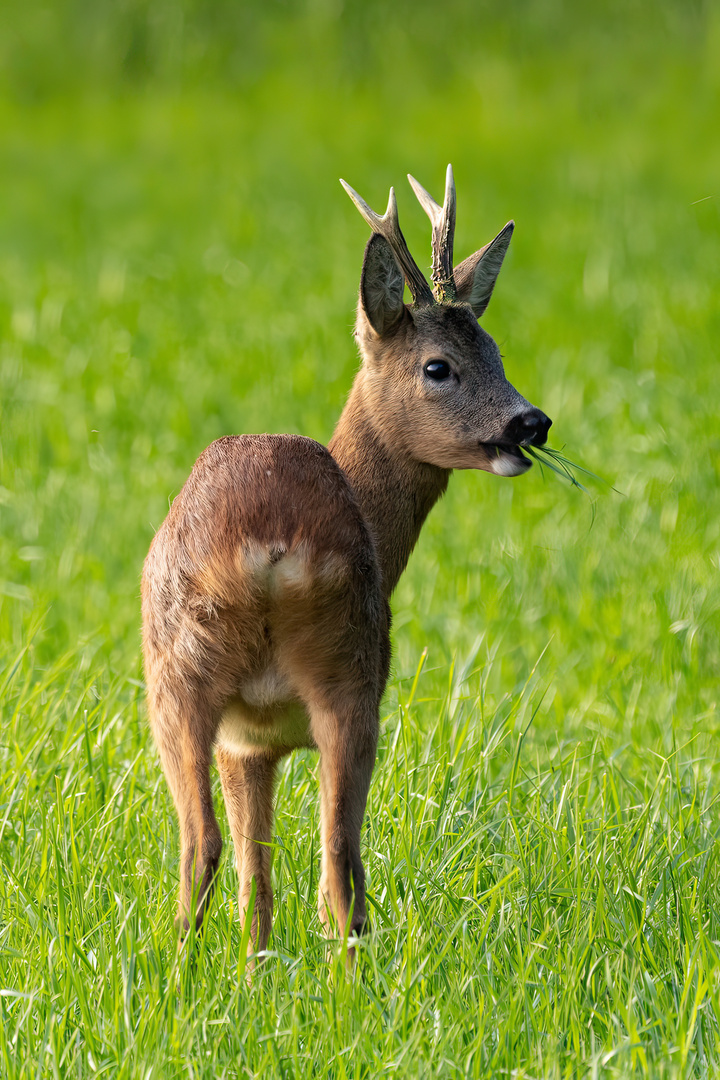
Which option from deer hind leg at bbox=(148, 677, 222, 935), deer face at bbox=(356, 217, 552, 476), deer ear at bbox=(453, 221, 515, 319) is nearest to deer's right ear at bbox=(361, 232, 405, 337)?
deer face at bbox=(356, 217, 552, 476)

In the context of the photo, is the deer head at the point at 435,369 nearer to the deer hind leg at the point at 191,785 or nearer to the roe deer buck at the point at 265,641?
the roe deer buck at the point at 265,641

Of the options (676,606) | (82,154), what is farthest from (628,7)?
(676,606)

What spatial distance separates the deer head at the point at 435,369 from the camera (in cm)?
340

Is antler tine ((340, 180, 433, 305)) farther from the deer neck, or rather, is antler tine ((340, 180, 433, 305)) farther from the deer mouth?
the deer mouth

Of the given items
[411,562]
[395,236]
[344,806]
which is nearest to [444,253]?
[395,236]

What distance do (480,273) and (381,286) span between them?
1.54ft

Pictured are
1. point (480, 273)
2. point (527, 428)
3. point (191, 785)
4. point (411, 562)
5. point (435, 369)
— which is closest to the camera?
point (191, 785)

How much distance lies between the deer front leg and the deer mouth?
76 centimetres

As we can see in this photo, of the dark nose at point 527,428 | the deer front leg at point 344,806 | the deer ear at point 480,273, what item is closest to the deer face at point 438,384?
the dark nose at point 527,428

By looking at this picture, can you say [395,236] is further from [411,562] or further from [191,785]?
[411,562]

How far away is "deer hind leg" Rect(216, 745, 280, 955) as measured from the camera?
3.35m

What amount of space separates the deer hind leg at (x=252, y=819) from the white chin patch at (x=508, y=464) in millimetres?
888

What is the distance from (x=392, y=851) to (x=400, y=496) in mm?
948

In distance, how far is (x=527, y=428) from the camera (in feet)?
11.0
